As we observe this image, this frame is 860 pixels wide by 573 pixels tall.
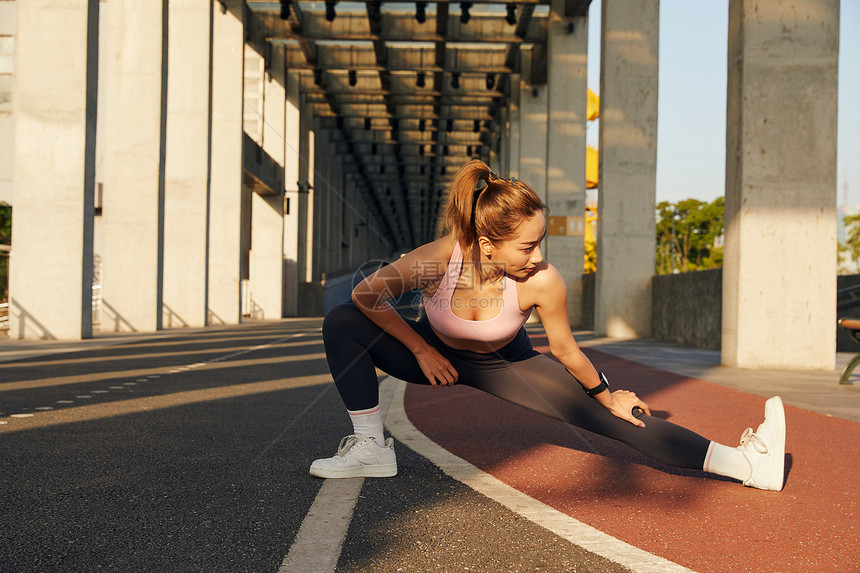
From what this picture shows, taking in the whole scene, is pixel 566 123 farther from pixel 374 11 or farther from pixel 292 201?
pixel 292 201

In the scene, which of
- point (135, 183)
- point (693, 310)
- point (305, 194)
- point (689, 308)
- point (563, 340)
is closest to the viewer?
point (563, 340)

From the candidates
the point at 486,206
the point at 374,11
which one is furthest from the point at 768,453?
the point at 374,11

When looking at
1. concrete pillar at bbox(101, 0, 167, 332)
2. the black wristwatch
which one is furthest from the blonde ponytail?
concrete pillar at bbox(101, 0, 167, 332)

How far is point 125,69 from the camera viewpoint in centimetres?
1927

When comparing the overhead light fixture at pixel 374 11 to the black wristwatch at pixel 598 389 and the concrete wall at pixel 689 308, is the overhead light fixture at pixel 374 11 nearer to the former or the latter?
the concrete wall at pixel 689 308

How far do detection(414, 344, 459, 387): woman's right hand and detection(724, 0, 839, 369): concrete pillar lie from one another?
292 inches

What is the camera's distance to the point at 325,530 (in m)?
2.63

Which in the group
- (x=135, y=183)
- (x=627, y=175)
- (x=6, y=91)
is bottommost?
(x=135, y=183)

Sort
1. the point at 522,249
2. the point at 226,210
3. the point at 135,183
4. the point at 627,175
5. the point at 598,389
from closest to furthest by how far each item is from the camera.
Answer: the point at 522,249 → the point at 598,389 → the point at 627,175 → the point at 135,183 → the point at 226,210

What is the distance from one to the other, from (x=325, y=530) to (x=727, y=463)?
180cm

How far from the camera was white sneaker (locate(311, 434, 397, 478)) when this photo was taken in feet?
11.3

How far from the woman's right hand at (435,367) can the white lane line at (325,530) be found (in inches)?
23.0

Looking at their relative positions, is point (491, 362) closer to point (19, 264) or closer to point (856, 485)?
point (856, 485)

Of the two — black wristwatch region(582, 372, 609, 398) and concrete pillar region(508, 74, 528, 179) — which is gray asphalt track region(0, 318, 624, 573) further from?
concrete pillar region(508, 74, 528, 179)
